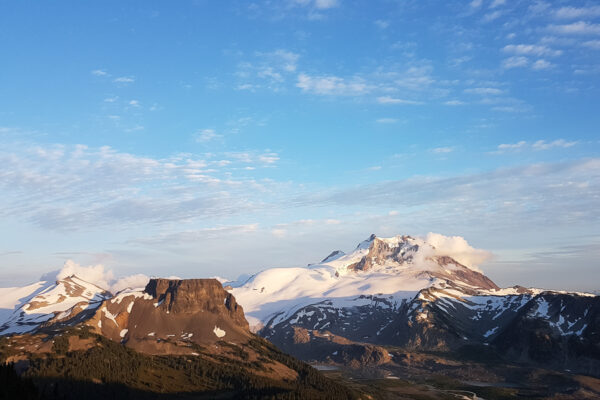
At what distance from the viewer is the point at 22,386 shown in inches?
7515
